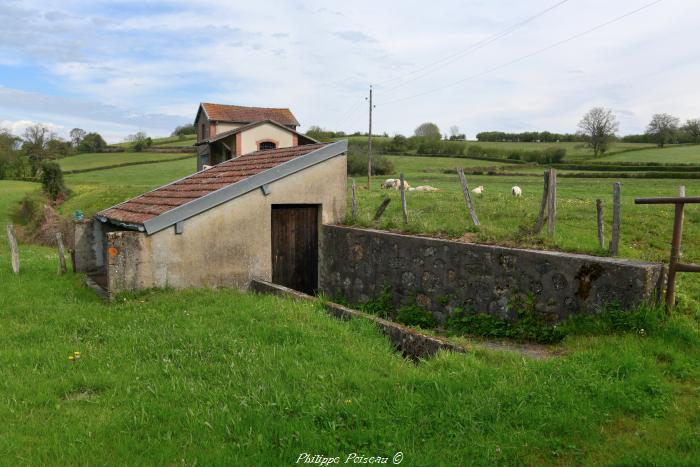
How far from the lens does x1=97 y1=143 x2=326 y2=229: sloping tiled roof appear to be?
33.6ft

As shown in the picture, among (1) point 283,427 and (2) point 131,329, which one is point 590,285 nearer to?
(1) point 283,427

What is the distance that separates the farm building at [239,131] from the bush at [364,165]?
36.0 ft

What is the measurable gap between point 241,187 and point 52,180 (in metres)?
37.7

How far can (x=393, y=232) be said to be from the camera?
33.7ft

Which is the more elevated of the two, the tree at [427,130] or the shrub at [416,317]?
the tree at [427,130]

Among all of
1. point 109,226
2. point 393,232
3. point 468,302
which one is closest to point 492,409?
point 468,302

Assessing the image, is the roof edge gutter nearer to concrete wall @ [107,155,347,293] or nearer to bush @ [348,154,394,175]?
concrete wall @ [107,155,347,293]

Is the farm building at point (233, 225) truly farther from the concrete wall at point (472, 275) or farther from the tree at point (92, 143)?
the tree at point (92, 143)

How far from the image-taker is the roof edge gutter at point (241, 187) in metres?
9.37

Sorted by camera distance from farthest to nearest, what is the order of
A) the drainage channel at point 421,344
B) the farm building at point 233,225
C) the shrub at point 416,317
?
the farm building at point 233,225 < the shrub at point 416,317 < the drainage channel at point 421,344

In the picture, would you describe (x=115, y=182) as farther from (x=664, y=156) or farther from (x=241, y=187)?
(x=664, y=156)

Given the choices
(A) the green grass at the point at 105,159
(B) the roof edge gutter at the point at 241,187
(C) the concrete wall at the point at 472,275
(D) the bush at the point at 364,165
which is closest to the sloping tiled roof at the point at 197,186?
(B) the roof edge gutter at the point at 241,187

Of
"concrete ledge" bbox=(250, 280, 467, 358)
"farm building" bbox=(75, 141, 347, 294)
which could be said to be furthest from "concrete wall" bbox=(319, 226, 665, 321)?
"concrete ledge" bbox=(250, 280, 467, 358)

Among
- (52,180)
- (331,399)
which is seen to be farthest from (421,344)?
(52,180)
